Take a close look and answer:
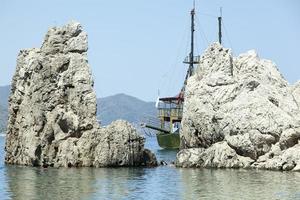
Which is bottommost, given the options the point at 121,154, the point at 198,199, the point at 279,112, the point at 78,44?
the point at 198,199

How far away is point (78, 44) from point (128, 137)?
1117 centimetres

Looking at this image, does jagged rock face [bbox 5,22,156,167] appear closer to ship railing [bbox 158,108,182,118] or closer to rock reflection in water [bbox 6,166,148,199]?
rock reflection in water [bbox 6,166,148,199]

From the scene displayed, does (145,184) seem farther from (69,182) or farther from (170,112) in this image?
(170,112)

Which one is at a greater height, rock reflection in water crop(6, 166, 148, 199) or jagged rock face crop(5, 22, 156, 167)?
jagged rock face crop(5, 22, 156, 167)

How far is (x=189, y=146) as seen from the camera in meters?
65.9

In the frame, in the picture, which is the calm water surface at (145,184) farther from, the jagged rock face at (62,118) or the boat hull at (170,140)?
the boat hull at (170,140)

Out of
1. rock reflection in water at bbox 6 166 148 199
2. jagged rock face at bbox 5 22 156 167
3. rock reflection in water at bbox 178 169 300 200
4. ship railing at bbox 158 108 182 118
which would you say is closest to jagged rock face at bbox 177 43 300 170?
rock reflection in water at bbox 178 169 300 200

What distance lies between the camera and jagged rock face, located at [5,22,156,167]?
5875 cm

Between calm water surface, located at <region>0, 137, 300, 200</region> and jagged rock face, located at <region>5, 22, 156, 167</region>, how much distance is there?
89.2 inches

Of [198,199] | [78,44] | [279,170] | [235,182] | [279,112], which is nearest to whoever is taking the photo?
[198,199]

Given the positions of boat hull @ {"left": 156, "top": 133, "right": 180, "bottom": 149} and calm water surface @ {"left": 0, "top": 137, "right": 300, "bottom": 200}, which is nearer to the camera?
calm water surface @ {"left": 0, "top": 137, "right": 300, "bottom": 200}

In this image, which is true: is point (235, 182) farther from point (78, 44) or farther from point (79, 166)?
point (78, 44)

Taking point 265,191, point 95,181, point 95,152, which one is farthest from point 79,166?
point 265,191

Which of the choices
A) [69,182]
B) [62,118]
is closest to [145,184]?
[69,182]
